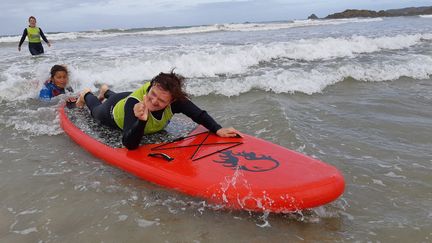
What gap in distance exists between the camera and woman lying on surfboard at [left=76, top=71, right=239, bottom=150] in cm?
336

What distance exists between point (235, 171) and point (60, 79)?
4.41 meters

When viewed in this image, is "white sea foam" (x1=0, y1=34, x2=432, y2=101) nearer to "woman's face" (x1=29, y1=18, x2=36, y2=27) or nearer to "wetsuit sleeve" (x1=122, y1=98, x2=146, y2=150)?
"woman's face" (x1=29, y1=18, x2=36, y2=27)

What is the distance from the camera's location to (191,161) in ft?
11.0

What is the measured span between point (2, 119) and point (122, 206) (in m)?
3.60

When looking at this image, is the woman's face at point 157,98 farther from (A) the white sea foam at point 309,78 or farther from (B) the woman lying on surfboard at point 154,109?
(A) the white sea foam at point 309,78

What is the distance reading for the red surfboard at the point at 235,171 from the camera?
2756mm

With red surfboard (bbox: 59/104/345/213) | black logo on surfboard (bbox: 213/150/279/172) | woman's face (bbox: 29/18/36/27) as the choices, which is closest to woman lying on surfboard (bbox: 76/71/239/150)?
red surfboard (bbox: 59/104/345/213)

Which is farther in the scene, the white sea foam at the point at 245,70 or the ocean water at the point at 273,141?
the white sea foam at the point at 245,70

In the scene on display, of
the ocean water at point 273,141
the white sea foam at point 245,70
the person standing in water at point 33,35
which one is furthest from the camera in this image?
the person standing in water at point 33,35

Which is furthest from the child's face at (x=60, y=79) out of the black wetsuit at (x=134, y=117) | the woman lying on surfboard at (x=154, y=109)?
the woman lying on surfboard at (x=154, y=109)

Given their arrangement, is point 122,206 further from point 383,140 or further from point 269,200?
point 383,140

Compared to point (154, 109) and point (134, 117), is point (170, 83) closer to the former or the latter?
point (154, 109)

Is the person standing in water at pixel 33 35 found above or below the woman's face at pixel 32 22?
below

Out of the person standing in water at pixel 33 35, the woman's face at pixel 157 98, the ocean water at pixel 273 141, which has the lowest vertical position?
the ocean water at pixel 273 141
